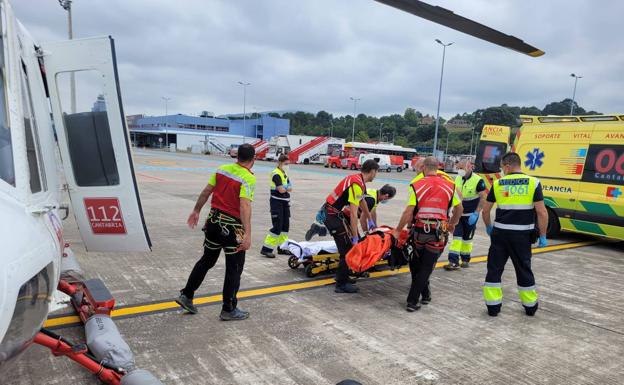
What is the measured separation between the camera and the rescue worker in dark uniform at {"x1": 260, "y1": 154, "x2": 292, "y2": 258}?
6.59 meters

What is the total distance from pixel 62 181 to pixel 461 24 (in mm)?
3151

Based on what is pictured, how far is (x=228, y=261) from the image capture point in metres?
4.00

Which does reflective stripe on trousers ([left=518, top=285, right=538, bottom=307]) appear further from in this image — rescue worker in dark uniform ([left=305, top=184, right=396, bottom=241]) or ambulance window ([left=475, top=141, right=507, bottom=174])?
ambulance window ([left=475, top=141, right=507, bottom=174])

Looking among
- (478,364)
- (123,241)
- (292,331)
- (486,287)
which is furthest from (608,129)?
(123,241)

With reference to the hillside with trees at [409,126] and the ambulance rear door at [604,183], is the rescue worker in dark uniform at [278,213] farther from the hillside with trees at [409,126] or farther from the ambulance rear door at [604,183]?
the hillside with trees at [409,126]

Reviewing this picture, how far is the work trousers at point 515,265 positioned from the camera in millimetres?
4469

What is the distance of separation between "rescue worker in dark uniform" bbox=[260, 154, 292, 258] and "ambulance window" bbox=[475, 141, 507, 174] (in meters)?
5.60

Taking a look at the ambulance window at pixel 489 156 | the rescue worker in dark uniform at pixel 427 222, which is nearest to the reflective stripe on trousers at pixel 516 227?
the rescue worker in dark uniform at pixel 427 222

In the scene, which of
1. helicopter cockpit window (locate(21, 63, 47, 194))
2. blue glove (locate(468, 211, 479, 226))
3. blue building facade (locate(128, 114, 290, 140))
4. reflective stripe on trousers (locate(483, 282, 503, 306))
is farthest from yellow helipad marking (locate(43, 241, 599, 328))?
blue building facade (locate(128, 114, 290, 140))

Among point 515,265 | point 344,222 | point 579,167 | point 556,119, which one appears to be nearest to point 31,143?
point 344,222

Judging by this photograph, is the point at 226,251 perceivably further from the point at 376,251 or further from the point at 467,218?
the point at 467,218

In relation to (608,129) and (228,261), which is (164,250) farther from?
(608,129)

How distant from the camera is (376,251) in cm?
479

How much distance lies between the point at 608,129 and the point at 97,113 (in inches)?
339
